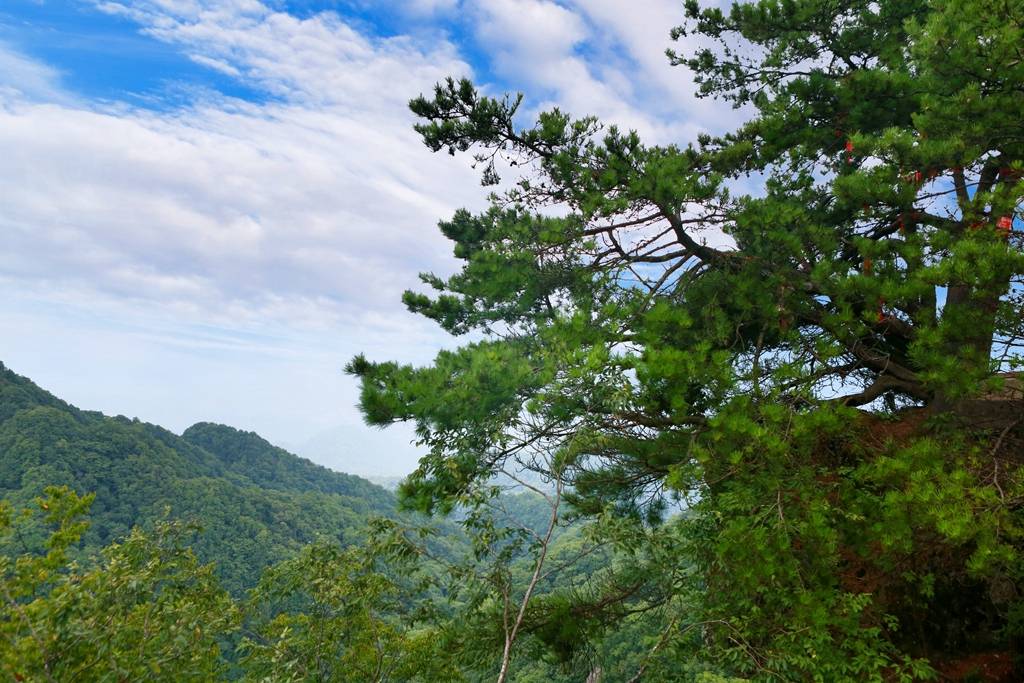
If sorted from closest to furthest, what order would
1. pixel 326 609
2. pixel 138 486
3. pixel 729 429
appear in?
1. pixel 729 429
2. pixel 326 609
3. pixel 138 486

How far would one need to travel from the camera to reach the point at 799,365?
4.91 m

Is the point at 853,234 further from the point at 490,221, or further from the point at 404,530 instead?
the point at 404,530

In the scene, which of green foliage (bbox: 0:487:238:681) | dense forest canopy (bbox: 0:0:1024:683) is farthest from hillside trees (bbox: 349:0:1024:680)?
green foliage (bbox: 0:487:238:681)

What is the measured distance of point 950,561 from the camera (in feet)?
16.9

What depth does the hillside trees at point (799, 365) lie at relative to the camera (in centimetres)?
401

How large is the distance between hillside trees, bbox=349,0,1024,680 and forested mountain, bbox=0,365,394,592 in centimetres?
3199

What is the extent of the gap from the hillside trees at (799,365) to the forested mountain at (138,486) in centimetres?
3199

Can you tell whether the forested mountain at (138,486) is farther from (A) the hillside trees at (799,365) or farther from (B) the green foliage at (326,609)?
(A) the hillside trees at (799,365)

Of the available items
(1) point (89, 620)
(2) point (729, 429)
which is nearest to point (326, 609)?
(1) point (89, 620)

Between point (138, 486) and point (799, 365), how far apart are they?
171 ft

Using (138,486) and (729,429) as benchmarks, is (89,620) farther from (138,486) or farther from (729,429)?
(138,486)

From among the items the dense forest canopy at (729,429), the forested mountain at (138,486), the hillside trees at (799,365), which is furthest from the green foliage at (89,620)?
the forested mountain at (138,486)

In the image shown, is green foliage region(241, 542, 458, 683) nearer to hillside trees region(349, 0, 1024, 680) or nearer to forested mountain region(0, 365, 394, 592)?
hillside trees region(349, 0, 1024, 680)

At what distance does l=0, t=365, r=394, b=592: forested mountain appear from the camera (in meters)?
39.2
